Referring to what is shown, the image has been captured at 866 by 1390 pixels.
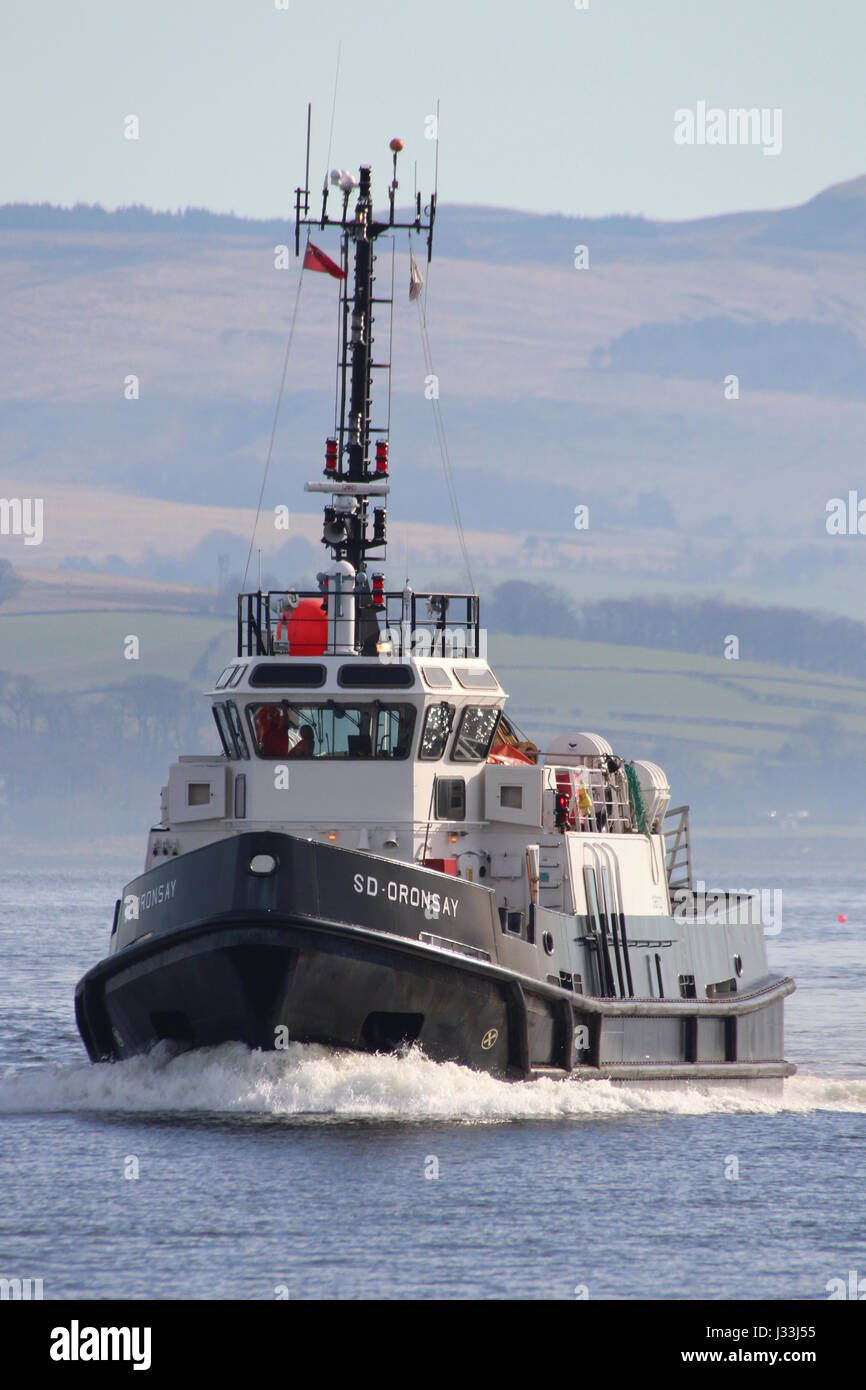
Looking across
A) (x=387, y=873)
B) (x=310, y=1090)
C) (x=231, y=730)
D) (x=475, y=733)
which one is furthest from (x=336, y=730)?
(x=310, y=1090)

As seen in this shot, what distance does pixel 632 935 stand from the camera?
98.8 ft

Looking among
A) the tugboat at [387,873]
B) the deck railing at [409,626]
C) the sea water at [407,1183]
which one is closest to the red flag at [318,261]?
the tugboat at [387,873]

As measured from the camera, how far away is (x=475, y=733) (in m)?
29.0

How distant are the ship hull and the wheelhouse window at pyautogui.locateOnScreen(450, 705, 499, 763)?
2.60 metres

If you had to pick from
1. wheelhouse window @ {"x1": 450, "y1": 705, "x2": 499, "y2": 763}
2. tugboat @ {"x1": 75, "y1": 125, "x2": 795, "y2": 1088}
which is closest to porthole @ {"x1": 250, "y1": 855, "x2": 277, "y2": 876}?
tugboat @ {"x1": 75, "y1": 125, "x2": 795, "y2": 1088}

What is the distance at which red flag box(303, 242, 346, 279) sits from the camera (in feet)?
103

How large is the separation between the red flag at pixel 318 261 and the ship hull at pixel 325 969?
30.9ft

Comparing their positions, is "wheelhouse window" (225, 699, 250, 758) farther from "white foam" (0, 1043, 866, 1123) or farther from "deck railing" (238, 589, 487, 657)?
"white foam" (0, 1043, 866, 1123)

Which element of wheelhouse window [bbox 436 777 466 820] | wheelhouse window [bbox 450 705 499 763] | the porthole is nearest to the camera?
the porthole

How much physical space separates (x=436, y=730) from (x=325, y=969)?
4.44 meters

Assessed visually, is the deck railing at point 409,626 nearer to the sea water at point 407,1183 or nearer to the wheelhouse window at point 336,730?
the wheelhouse window at point 336,730

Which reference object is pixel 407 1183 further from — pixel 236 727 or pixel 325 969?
pixel 236 727
